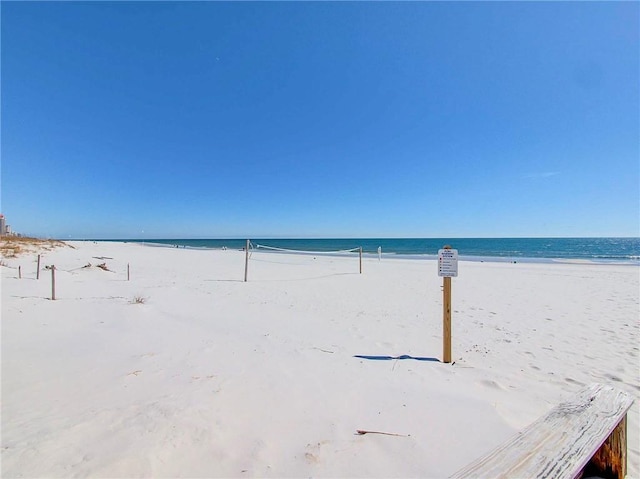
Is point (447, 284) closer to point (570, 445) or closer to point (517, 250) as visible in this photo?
point (570, 445)

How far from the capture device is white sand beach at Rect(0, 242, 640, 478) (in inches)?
76.6

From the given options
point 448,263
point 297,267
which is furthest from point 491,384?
point 297,267

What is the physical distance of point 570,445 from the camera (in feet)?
4.38

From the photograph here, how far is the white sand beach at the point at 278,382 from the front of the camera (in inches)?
76.6

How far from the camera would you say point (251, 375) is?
3.24 metres

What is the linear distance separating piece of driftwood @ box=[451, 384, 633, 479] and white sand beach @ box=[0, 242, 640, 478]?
2.43 feet

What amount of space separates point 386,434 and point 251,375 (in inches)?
65.5

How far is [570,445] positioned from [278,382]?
8.13 ft

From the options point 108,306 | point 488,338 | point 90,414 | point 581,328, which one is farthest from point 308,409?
point 581,328

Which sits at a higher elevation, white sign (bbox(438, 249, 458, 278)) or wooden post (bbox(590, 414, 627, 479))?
white sign (bbox(438, 249, 458, 278))

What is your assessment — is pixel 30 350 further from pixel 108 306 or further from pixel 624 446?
pixel 624 446

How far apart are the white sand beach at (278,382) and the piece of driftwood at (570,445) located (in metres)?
0.74

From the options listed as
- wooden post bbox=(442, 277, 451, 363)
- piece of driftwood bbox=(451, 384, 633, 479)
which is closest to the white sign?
wooden post bbox=(442, 277, 451, 363)

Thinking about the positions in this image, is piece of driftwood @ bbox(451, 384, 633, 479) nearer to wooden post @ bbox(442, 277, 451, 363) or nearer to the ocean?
wooden post @ bbox(442, 277, 451, 363)
